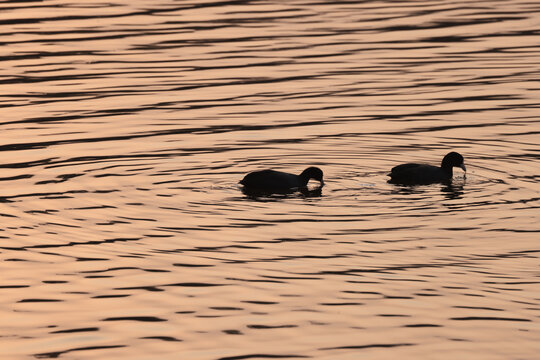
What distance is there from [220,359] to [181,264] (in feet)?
12.3

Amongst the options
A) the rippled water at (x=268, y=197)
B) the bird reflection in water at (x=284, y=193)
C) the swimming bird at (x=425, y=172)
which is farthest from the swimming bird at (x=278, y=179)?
the swimming bird at (x=425, y=172)

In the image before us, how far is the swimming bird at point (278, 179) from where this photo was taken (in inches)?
852

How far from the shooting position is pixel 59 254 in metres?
17.9

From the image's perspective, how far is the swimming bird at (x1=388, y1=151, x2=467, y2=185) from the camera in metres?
22.0

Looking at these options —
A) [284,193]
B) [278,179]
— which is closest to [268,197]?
[278,179]

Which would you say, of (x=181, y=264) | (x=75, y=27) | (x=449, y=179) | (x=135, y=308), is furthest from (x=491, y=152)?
(x=75, y=27)

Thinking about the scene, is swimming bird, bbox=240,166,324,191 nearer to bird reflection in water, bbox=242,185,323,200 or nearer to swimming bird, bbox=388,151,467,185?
bird reflection in water, bbox=242,185,323,200

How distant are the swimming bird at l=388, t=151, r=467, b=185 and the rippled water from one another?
301 millimetres

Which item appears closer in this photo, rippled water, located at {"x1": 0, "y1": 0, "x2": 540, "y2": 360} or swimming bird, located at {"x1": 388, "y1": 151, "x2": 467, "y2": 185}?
rippled water, located at {"x1": 0, "y1": 0, "x2": 540, "y2": 360}

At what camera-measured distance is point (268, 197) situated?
21.7m

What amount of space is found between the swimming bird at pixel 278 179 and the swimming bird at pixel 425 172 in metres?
1.13

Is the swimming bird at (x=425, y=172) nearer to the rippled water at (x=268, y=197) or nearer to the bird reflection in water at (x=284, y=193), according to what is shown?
the rippled water at (x=268, y=197)

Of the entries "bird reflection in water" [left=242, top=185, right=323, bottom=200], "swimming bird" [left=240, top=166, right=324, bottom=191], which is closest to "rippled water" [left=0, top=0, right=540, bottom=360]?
"bird reflection in water" [left=242, top=185, right=323, bottom=200]

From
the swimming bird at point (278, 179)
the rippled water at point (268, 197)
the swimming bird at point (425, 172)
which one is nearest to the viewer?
the rippled water at point (268, 197)
